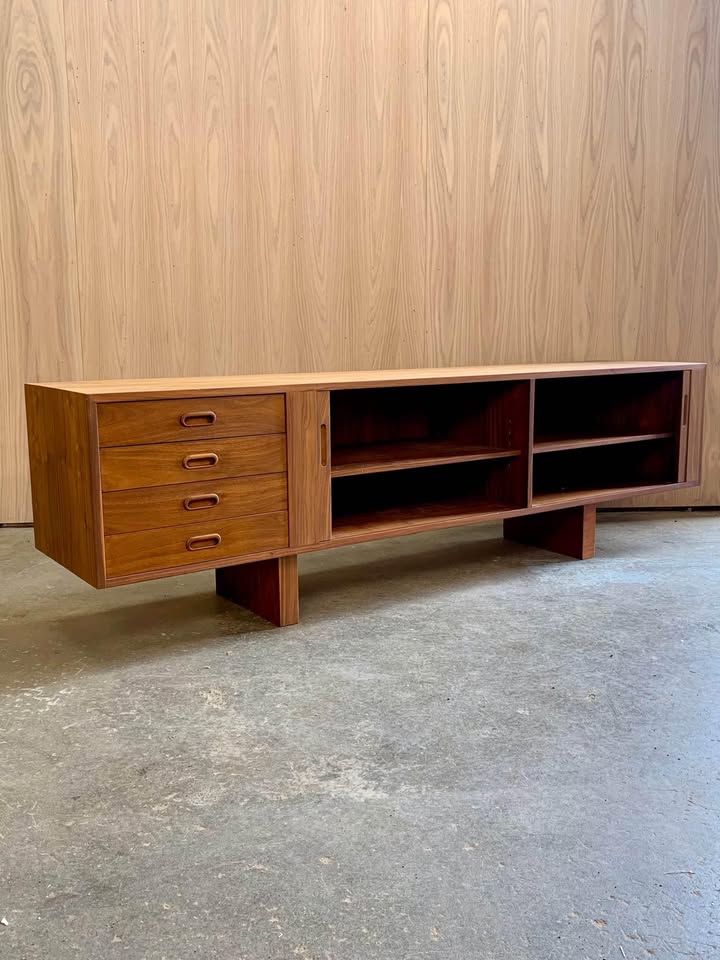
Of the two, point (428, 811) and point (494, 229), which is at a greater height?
point (494, 229)

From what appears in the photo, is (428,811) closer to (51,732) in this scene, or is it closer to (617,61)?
(51,732)

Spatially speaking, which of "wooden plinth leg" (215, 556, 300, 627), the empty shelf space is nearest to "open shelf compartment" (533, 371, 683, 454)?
the empty shelf space

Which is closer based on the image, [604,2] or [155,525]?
[155,525]

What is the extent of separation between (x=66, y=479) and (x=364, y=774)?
976 mm

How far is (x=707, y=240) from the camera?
142 inches

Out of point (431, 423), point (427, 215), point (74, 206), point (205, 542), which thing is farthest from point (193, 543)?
point (427, 215)

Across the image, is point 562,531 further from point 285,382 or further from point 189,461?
point 189,461

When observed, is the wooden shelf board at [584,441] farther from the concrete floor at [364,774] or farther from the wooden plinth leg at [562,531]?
the concrete floor at [364,774]

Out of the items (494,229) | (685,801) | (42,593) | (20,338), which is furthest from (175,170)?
(685,801)

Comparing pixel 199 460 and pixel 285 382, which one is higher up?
pixel 285 382

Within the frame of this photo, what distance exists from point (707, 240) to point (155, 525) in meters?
2.69

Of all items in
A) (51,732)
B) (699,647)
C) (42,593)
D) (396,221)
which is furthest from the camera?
(396,221)

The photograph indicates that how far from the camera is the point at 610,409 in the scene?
3.27 m

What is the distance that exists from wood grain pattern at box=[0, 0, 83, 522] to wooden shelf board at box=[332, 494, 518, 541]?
54.6 inches
